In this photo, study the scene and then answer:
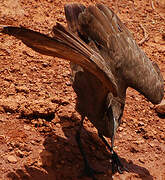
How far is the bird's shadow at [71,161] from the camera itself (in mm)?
3207

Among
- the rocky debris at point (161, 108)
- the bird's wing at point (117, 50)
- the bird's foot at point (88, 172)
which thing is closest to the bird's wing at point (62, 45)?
the bird's wing at point (117, 50)

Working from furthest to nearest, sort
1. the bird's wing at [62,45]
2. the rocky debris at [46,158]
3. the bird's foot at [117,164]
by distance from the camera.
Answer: the bird's foot at [117,164] → the rocky debris at [46,158] → the bird's wing at [62,45]

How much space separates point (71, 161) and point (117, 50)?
1.43m

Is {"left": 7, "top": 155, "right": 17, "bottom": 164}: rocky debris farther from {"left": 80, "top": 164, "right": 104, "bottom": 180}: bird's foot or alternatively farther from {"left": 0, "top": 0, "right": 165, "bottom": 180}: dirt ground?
{"left": 80, "top": 164, "right": 104, "bottom": 180}: bird's foot

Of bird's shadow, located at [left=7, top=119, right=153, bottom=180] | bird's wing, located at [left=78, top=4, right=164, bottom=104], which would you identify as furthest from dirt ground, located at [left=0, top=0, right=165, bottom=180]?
bird's wing, located at [left=78, top=4, right=164, bottom=104]

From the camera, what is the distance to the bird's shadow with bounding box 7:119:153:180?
3.21 metres

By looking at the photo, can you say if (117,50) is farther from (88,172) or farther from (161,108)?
(161,108)

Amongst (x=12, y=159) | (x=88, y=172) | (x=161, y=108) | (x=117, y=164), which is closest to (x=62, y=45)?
(x=12, y=159)

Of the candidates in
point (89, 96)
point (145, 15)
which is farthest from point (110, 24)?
point (145, 15)

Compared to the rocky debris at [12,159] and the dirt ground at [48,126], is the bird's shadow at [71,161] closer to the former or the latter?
the dirt ground at [48,126]

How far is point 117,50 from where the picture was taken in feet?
11.1

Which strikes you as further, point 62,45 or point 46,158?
point 46,158

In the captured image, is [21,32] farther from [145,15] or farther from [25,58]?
[145,15]

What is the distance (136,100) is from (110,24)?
1789 mm
